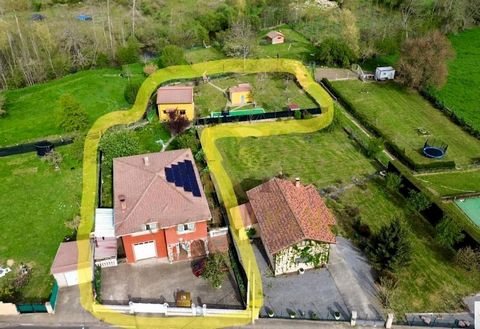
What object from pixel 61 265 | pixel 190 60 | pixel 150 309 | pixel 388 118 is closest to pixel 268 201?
pixel 150 309

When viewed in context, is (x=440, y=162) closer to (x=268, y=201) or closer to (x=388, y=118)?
(x=388, y=118)

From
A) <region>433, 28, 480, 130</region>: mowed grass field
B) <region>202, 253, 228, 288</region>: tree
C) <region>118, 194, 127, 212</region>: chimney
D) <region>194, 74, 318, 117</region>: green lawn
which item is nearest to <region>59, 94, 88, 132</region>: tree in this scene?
<region>194, 74, 318, 117</region>: green lawn

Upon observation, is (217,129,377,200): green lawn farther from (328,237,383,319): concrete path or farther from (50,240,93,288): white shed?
(50,240,93,288): white shed

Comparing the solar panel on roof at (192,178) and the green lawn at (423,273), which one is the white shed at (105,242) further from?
the green lawn at (423,273)

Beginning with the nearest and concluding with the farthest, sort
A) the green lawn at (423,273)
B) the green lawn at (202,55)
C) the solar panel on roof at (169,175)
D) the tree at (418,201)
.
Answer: the green lawn at (423,273) → the solar panel on roof at (169,175) → the tree at (418,201) → the green lawn at (202,55)

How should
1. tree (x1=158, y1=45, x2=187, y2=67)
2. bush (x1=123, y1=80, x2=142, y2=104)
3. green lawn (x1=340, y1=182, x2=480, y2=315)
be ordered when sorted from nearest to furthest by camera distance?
green lawn (x1=340, y1=182, x2=480, y2=315) < bush (x1=123, y1=80, x2=142, y2=104) < tree (x1=158, y1=45, x2=187, y2=67)

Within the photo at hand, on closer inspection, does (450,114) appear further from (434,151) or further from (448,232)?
(448,232)

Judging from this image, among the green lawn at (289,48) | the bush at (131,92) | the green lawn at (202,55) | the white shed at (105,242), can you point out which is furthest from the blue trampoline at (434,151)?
the green lawn at (202,55)
